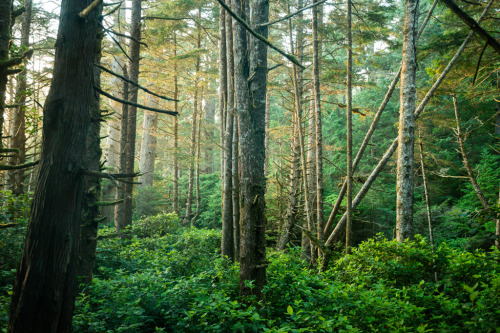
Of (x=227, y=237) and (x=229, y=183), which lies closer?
(x=227, y=237)

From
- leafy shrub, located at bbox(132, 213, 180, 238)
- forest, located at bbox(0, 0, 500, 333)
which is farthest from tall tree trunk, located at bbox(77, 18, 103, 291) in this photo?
leafy shrub, located at bbox(132, 213, 180, 238)

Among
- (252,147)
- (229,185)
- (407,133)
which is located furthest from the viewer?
(229,185)

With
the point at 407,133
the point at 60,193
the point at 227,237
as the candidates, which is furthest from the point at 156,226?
the point at 60,193

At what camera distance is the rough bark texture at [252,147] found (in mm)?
4168

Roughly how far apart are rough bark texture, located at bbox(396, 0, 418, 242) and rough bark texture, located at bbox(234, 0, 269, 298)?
3.89 metres

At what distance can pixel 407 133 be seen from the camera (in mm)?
6559

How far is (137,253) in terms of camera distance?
7.00 m

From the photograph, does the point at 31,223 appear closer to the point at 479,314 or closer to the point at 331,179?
the point at 479,314

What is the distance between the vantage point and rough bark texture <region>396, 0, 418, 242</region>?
6406 mm

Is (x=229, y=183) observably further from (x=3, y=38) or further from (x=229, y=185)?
(x=3, y=38)

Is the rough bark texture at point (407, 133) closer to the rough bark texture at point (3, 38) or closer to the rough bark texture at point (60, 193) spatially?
the rough bark texture at point (60, 193)

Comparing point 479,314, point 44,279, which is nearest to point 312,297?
point 479,314

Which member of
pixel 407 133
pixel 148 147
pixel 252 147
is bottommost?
pixel 252 147

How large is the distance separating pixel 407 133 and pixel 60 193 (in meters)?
6.79
